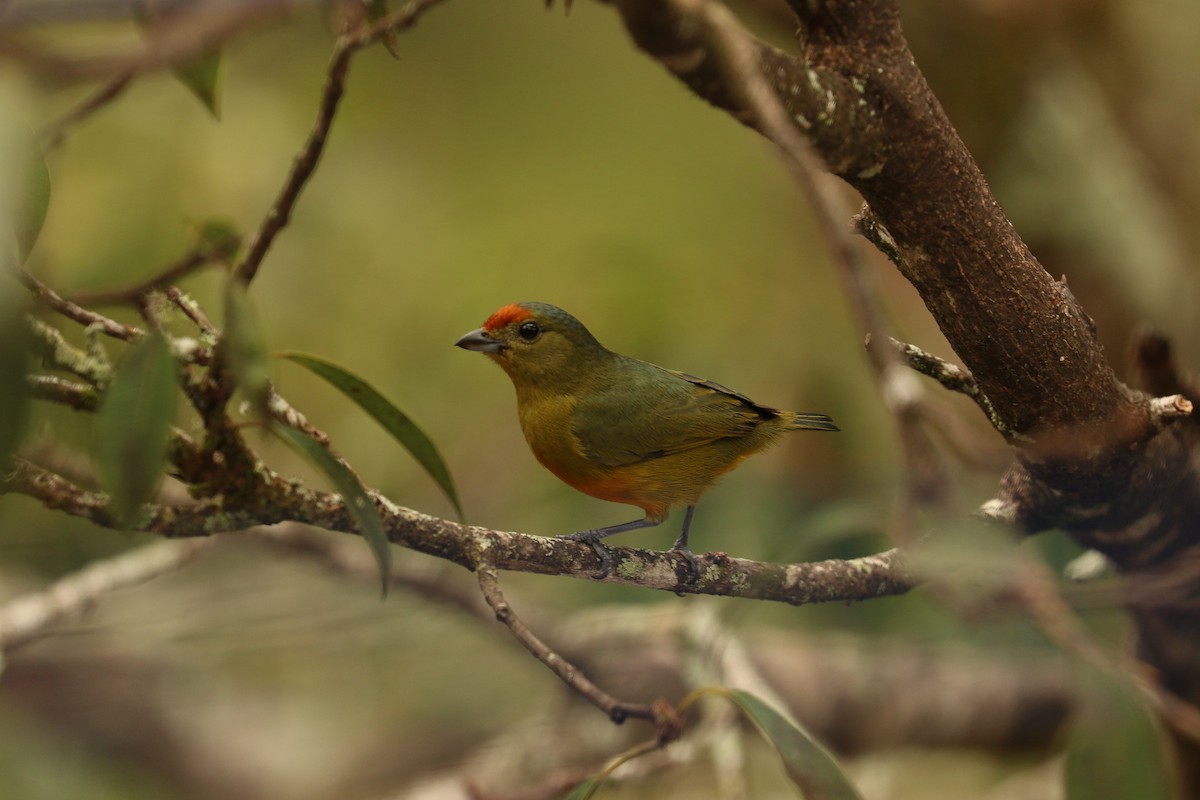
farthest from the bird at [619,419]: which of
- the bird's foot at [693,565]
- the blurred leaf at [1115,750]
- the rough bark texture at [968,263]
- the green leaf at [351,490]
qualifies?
the green leaf at [351,490]

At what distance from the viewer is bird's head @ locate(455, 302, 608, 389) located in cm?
204

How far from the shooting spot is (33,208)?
109 centimetres

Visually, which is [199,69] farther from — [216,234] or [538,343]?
[538,343]

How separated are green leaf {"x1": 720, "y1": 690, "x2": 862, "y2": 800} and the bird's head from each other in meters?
0.82

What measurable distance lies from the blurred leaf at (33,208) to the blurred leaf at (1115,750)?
1473mm

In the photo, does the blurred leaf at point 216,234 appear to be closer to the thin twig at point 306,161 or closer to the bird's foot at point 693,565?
the thin twig at point 306,161

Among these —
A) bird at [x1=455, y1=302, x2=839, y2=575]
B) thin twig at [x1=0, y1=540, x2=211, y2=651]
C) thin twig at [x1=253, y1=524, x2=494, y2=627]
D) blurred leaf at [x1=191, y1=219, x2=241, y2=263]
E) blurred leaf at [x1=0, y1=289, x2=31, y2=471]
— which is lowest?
thin twig at [x1=253, y1=524, x2=494, y2=627]

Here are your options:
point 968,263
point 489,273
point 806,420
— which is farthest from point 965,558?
point 489,273

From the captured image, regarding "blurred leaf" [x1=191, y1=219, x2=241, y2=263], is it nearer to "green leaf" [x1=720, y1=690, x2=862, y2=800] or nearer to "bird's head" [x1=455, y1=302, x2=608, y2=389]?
"green leaf" [x1=720, y1=690, x2=862, y2=800]

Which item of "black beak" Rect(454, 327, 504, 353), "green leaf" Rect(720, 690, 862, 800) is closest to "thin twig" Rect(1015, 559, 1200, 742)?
"green leaf" Rect(720, 690, 862, 800)

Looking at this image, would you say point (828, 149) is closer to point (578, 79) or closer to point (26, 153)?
point (26, 153)

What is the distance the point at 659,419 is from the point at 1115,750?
871mm

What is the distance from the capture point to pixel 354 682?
3830 millimetres

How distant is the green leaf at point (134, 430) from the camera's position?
938mm
